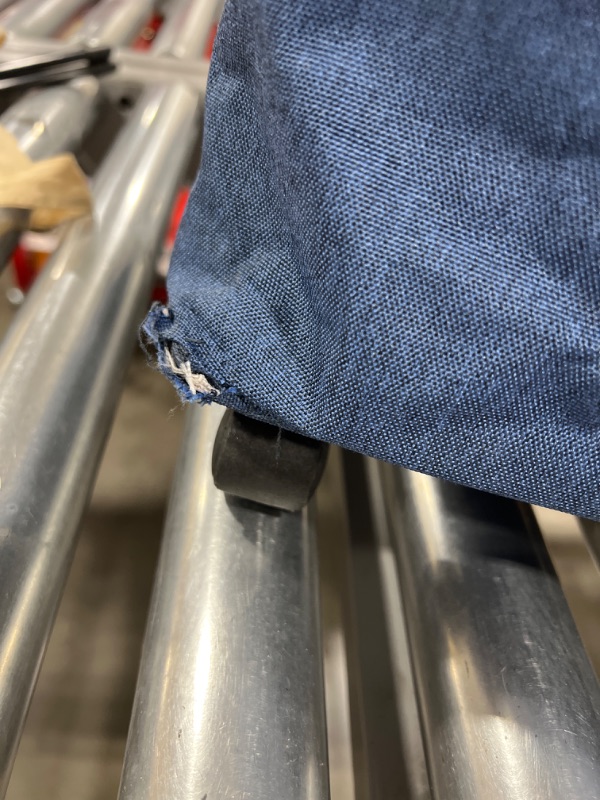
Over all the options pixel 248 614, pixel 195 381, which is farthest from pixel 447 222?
pixel 248 614

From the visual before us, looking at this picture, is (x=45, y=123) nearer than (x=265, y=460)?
No

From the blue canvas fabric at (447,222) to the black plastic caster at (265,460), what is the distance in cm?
7

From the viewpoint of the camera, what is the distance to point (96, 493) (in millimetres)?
810

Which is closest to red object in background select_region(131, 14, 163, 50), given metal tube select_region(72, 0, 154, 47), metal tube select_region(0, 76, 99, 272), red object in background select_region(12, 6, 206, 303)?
metal tube select_region(72, 0, 154, 47)

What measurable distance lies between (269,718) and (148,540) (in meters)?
0.48

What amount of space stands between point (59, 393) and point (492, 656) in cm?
34

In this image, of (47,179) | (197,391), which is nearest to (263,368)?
(197,391)

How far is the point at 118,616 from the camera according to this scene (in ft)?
2.26

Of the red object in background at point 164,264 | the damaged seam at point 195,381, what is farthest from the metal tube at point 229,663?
the red object in background at point 164,264

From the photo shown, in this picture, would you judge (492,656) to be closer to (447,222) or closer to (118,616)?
(447,222)

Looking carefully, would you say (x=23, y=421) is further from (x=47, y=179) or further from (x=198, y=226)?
(x=47, y=179)

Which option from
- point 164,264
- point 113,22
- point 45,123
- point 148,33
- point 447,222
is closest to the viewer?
point 447,222

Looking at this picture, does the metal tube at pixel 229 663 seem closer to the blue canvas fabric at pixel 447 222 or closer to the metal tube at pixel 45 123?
the blue canvas fabric at pixel 447 222

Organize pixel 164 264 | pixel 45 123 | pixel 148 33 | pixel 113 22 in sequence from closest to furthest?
pixel 45 123 → pixel 164 264 → pixel 113 22 → pixel 148 33
